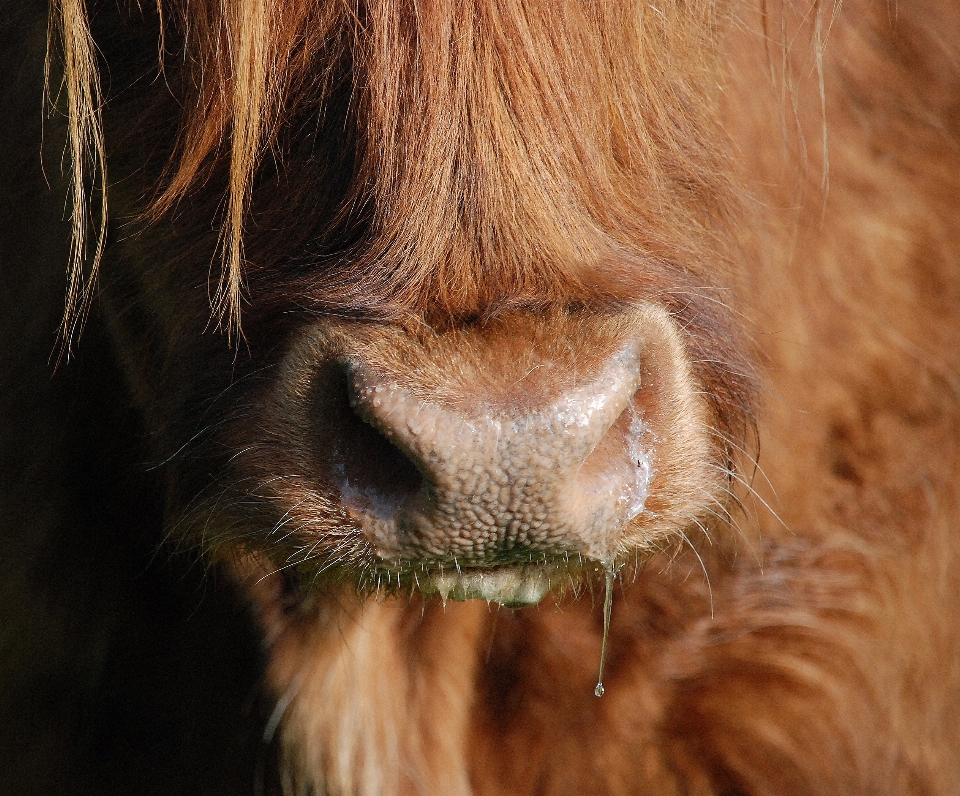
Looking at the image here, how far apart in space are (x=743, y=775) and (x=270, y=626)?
0.77 m

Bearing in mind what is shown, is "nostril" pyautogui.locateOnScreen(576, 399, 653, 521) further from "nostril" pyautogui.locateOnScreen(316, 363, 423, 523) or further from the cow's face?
"nostril" pyautogui.locateOnScreen(316, 363, 423, 523)

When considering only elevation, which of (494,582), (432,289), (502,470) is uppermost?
(432,289)

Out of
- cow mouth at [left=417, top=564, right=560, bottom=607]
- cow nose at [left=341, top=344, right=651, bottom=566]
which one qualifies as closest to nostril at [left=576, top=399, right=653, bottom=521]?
cow nose at [left=341, top=344, right=651, bottom=566]

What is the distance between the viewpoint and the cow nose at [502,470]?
971 mm

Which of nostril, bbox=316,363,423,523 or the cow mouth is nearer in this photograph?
nostril, bbox=316,363,423,523

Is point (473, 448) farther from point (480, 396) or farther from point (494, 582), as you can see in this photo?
point (494, 582)

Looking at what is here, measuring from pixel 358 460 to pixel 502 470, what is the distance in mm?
139

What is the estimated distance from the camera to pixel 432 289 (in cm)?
104

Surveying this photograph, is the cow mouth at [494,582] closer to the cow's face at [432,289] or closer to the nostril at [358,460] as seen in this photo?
the cow's face at [432,289]

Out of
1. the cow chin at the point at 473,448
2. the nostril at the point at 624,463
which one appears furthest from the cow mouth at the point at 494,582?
the nostril at the point at 624,463

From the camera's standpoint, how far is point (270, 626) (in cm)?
176

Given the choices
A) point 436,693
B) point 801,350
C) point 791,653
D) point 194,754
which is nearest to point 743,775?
point 791,653

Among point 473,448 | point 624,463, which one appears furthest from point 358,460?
point 624,463

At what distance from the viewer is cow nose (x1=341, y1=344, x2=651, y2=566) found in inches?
38.2
